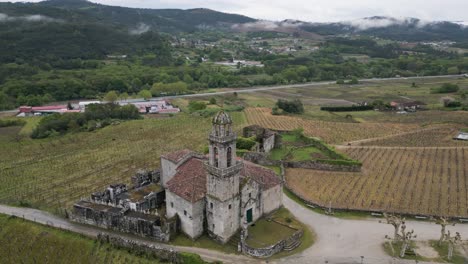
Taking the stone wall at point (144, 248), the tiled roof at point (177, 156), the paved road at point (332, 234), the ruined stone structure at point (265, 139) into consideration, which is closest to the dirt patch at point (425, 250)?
the paved road at point (332, 234)

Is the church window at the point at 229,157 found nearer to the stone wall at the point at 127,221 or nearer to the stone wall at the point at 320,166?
the stone wall at the point at 127,221

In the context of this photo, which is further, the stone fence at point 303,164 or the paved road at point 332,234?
the stone fence at point 303,164

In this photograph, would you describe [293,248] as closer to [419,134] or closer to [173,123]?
[419,134]

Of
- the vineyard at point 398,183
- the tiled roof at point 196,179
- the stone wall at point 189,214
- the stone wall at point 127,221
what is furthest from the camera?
the vineyard at point 398,183

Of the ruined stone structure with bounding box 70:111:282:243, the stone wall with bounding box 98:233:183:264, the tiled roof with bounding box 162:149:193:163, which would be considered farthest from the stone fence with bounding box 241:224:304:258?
the tiled roof with bounding box 162:149:193:163

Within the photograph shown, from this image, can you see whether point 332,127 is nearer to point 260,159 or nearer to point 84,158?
point 260,159

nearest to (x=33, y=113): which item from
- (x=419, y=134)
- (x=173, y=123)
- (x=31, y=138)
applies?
(x=31, y=138)

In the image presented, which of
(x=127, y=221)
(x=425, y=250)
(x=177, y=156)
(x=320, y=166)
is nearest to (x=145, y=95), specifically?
(x=320, y=166)

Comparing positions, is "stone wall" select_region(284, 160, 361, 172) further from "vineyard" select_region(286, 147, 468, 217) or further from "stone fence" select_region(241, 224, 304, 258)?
"stone fence" select_region(241, 224, 304, 258)
